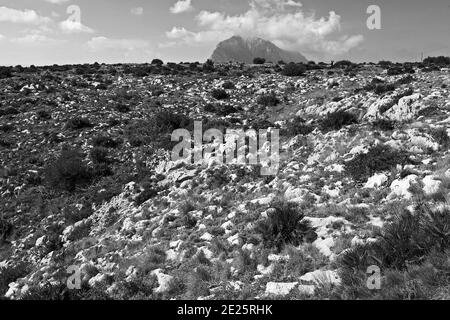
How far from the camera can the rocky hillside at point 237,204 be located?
777 cm

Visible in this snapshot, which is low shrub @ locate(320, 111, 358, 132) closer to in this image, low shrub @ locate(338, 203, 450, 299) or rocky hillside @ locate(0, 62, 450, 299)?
rocky hillside @ locate(0, 62, 450, 299)

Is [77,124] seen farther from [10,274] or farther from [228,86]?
[228,86]

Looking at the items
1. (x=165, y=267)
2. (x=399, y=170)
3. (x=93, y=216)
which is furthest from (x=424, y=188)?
(x=93, y=216)

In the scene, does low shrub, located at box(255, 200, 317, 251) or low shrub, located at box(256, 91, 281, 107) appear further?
low shrub, located at box(256, 91, 281, 107)

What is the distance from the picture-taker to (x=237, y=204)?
12.2 metres

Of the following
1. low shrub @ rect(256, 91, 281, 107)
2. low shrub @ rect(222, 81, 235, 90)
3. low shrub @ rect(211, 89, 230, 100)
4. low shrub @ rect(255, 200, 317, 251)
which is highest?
low shrub @ rect(222, 81, 235, 90)

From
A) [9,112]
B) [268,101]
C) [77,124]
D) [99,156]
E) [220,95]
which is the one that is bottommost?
[99,156]

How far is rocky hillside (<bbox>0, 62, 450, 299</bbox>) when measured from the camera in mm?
7766

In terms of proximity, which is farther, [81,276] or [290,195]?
[290,195]

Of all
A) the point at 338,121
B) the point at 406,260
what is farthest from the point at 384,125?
the point at 406,260

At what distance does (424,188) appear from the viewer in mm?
9469

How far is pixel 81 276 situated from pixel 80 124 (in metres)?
14.3

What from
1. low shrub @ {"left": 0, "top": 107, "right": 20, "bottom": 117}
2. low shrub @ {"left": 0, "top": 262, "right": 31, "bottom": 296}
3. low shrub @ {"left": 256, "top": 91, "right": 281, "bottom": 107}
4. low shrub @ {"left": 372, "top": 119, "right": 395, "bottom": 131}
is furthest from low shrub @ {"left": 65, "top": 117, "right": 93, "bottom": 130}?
low shrub @ {"left": 372, "top": 119, "right": 395, "bottom": 131}
